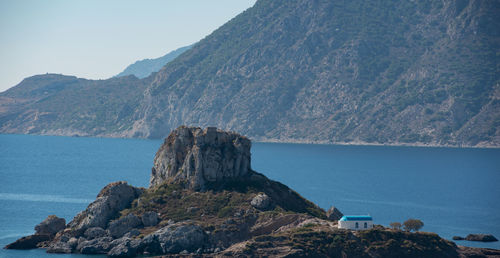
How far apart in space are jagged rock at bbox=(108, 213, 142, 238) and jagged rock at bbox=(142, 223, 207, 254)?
230 inches

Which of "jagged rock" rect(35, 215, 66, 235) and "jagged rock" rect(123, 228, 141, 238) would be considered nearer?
"jagged rock" rect(123, 228, 141, 238)

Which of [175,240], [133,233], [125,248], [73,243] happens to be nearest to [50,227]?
[73,243]

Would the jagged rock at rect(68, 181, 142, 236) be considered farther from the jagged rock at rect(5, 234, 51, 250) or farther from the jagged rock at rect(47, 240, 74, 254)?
the jagged rock at rect(5, 234, 51, 250)

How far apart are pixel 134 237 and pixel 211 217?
12.2m

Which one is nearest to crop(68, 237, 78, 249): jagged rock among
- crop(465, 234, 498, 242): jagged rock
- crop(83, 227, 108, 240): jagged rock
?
crop(83, 227, 108, 240): jagged rock

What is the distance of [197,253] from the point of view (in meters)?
100

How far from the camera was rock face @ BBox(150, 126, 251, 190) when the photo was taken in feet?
387

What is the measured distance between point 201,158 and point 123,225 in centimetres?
1773

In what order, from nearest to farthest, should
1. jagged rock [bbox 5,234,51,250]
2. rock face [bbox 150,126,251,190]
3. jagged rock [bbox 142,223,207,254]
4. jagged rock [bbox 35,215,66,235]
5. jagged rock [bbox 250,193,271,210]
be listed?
jagged rock [bbox 142,223,207,254] → jagged rock [bbox 5,234,51,250] → jagged rock [bbox 250,193,271,210] → jagged rock [bbox 35,215,66,235] → rock face [bbox 150,126,251,190]

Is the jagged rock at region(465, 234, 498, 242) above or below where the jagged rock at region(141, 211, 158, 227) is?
above

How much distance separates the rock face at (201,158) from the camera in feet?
387

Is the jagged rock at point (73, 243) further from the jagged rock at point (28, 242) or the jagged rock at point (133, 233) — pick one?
the jagged rock at point (133, 233)

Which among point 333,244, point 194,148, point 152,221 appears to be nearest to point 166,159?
point 194,148

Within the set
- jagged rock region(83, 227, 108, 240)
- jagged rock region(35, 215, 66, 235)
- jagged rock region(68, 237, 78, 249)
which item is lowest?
jagged rock region(68, 237, 78, 249)
